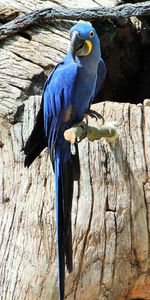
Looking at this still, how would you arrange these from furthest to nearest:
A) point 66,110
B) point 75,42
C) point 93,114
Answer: point 93,114 < point 66,110 < point 75,42

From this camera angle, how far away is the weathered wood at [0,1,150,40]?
3.01 meters

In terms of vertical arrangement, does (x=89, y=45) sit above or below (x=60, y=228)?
above

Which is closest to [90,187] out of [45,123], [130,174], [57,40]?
[130,174]

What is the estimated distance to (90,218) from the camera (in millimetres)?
2488

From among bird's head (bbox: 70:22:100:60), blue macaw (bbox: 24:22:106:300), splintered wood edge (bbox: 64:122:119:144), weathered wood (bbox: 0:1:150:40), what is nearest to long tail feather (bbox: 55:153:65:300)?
blue macaw (bbox: 24:22:106:300)

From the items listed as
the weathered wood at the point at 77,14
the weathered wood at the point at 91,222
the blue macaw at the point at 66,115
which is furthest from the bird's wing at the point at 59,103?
the weathered wood at the point at 77,14

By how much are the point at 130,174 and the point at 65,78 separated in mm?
410

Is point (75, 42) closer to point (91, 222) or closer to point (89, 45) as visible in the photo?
point (89, 45)

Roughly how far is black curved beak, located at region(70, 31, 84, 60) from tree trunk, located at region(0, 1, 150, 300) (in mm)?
360

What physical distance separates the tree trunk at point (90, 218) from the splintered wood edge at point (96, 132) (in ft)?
0.31

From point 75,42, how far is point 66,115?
243mm

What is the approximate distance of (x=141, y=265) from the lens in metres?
2.51

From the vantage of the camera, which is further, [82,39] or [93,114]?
[93,114]

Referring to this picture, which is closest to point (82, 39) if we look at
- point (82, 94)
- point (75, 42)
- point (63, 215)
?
point (75, 42)
